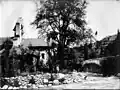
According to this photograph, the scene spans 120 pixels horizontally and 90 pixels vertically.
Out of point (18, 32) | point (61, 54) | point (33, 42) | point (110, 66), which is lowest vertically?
point (110, 66)

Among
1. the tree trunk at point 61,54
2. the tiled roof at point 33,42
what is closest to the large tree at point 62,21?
the tree trunk at point 61,54

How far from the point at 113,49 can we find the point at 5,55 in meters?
24.3

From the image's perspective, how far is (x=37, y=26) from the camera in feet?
156

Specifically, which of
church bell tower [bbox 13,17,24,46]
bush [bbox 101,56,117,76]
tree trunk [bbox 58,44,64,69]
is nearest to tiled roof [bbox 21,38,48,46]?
church bell tower [bbox 13,17,24,46]

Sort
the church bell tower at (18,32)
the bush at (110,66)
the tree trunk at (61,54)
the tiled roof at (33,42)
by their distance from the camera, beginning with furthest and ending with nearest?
the tiled roof at (33,42) < the church bell tower at (18,32) < the tree trunk at (61,54) < the bush at (110,66)

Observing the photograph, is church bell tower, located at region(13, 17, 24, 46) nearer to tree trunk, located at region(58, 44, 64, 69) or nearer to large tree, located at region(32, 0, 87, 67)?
large tree, located at region(32, 0, 87, 67)

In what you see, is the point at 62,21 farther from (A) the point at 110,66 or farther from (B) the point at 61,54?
(A) the point at 110,66

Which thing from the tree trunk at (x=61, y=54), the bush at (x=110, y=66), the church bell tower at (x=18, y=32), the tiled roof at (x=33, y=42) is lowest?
the bush at (x=110, y=66)

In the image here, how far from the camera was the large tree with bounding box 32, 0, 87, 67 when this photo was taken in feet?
147

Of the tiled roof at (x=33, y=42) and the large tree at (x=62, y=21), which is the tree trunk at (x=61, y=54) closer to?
the large tree at (x=62, y=21)

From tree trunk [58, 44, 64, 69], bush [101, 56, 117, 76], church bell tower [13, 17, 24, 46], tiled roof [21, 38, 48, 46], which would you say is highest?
church bell tower [13, 17, 24, 46]

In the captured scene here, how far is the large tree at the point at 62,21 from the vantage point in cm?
4475

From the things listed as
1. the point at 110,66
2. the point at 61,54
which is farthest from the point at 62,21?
the point at 110,66

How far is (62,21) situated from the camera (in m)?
45.5
